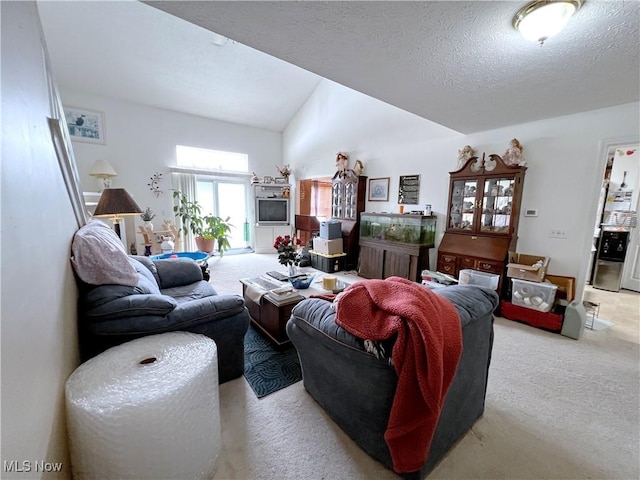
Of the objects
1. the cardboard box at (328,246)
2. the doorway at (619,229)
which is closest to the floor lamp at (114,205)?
the cardboard box at (328,246)

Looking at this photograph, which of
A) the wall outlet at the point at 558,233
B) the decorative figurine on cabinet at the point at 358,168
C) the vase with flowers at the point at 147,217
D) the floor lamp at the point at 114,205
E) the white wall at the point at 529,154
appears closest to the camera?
the floor lamp at the point at 114,205

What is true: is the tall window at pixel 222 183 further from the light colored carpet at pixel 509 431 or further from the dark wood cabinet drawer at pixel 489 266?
the dark wood cabinet drawer at pixel 489 266

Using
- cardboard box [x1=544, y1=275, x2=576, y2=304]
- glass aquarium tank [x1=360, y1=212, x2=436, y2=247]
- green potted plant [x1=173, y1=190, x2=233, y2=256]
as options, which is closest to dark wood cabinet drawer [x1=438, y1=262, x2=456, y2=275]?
glass aquarium tank [x1=360, y1=212, x2=436, y2=247]

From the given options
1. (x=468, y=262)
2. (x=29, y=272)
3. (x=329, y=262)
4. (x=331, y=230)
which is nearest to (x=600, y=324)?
(x=468, y=262)

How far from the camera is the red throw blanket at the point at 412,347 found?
0.94m

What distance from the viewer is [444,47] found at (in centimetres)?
159

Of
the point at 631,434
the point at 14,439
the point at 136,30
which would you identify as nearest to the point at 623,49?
the point at 631,434

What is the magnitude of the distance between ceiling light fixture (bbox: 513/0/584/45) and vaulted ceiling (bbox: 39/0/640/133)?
0.05m

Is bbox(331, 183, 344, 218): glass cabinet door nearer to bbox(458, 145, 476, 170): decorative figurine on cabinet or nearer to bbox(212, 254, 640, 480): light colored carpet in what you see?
bbox(458, 145, 476, 170): decorative figurine on cabinet

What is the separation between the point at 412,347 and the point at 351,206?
3.99 m

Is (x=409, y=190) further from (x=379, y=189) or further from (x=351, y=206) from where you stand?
(x=351, y=206)

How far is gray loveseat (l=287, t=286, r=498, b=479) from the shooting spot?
1.14 m

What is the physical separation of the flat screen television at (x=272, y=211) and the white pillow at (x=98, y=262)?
15.0 feet

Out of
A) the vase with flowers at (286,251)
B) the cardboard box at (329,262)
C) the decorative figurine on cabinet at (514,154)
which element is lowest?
the cardboard box at (329,262)
